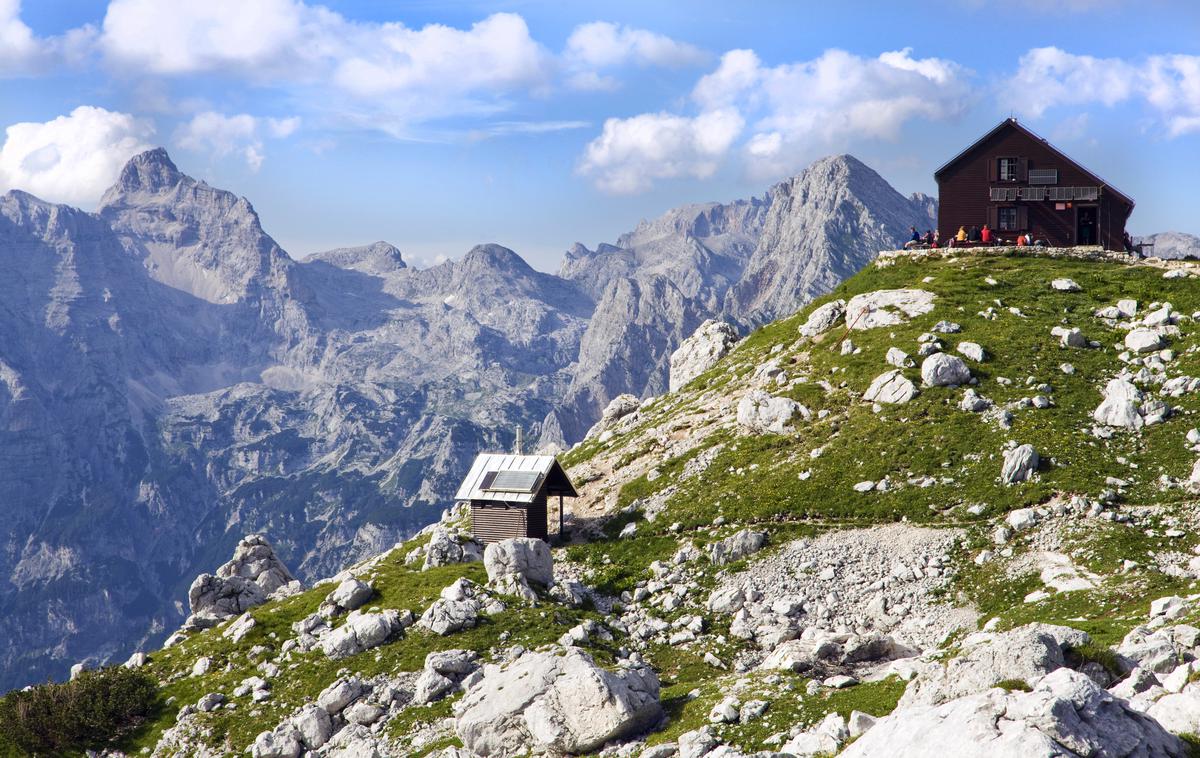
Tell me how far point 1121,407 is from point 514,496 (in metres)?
35.9

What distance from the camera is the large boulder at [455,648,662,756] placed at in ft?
105

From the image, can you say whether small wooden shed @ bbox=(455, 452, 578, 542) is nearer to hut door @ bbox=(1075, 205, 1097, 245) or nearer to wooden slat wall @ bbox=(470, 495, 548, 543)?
wooden slat wall @ bbox=(470, 495, 548, 543)

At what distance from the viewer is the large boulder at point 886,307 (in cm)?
7112

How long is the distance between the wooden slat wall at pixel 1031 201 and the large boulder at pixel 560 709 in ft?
224

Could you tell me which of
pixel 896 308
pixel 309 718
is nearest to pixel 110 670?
pixel 309 718

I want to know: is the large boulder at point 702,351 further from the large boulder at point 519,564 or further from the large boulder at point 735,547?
the large boulder at point 519,564

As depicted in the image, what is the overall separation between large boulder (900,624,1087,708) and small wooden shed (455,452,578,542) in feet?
116

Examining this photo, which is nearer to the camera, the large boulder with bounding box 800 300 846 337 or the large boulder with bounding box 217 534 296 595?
the large boulder with bounding box 217 534 296 595

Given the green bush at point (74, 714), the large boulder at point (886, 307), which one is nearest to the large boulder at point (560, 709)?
the green bush at point (74, 714)

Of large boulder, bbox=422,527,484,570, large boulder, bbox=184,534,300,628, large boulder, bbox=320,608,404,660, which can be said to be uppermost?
large boulder, bbox=422,527,484,570

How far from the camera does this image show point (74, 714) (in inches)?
1658

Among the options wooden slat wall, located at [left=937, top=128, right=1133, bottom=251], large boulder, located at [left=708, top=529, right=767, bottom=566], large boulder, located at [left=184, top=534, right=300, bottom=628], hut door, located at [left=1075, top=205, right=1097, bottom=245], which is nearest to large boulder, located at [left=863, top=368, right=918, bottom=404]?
large boulder, located at [left=708, top=529, right=767, bottom=566]

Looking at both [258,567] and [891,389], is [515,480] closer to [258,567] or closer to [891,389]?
[891,389]

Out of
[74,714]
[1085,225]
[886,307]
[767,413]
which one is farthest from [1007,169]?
[74,714]
